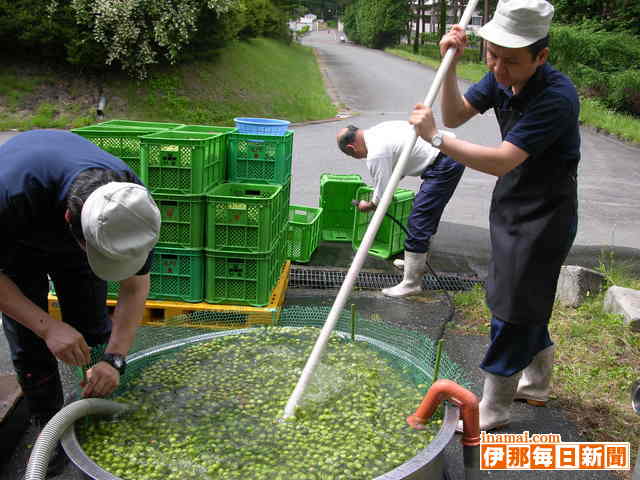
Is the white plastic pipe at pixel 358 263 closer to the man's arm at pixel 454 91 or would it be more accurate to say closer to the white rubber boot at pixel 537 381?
the man's arm at pixel 454 91

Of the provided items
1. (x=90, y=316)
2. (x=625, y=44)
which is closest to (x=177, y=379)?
(x=90, y=316)

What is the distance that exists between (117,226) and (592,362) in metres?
2.94

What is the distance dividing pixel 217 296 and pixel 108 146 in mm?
1193

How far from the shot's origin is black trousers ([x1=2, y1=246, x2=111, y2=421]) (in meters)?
2.33

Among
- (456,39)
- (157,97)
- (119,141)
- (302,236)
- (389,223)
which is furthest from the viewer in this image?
(157,97)

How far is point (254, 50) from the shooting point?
21.1 meters

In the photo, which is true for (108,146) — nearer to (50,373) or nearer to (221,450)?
(50,373)

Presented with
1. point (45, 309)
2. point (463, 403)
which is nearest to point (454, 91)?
point (463, 403)

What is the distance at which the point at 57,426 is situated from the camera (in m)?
1.99

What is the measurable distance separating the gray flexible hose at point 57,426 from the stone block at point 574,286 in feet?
10.5

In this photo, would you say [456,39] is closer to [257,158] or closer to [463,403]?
[463,403]

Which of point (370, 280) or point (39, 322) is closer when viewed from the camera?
point (39, 322)

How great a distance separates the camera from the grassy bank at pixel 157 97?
1267 centimetres

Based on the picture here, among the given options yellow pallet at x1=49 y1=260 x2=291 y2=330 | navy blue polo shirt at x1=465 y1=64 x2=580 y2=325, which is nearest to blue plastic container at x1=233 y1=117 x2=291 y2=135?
yellow pallet at x1=49 y1=260 x2=291 y2=330
